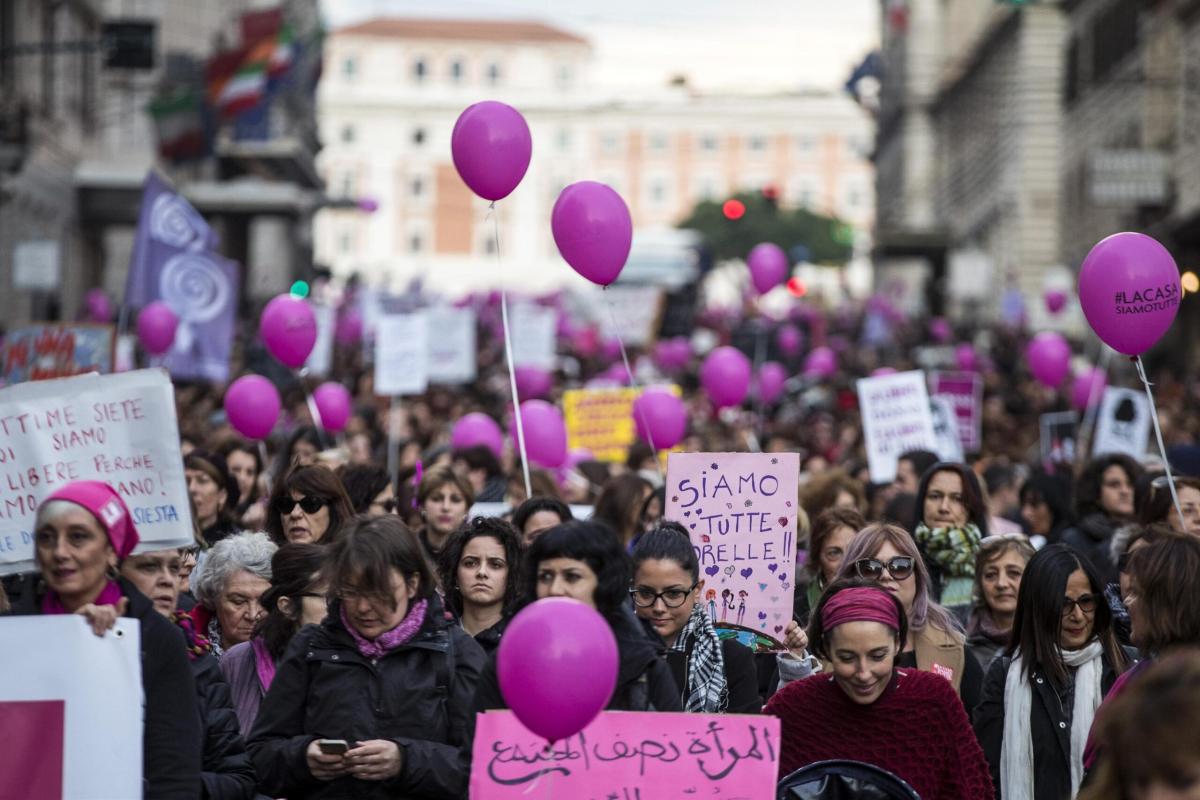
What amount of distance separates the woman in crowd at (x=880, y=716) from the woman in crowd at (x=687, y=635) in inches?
13.5

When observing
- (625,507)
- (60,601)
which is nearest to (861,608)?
(60,601)

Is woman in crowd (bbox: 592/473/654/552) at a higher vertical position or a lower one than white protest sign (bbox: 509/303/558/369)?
lower

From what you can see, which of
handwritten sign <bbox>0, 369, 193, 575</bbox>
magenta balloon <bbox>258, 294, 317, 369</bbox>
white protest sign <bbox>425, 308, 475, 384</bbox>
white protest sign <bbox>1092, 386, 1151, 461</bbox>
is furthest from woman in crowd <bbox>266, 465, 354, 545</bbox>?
white protest sign <bbox>425, 308, 475, 384</bbox>

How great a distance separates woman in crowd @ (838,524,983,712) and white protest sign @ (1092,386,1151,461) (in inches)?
272

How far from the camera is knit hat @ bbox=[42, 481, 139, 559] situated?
4.73 meters

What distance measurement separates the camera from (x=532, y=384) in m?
22.3

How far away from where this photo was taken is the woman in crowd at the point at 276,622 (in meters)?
6.18

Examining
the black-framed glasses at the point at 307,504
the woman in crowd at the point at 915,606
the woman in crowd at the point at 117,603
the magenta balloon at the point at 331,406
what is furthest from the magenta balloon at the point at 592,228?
the magenta balloon at the point at 331,406

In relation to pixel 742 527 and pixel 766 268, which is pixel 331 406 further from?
pixel 742 527

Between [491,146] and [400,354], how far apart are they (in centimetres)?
687

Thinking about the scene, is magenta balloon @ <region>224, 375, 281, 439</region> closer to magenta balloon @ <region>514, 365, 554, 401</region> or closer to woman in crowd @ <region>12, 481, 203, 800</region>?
woman in crowd @ <region>12, 481, 203, 800</region>

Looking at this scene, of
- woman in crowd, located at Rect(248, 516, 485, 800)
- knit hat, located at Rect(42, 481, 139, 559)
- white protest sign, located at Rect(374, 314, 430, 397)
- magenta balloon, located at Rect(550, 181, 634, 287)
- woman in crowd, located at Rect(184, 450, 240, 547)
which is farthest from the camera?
white protest sign, located at Rect(374, 314, 430, 397)

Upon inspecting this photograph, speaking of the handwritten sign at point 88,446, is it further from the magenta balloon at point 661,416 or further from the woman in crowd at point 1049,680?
the magenta balloon at point 661,416

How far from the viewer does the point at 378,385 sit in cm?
1588
